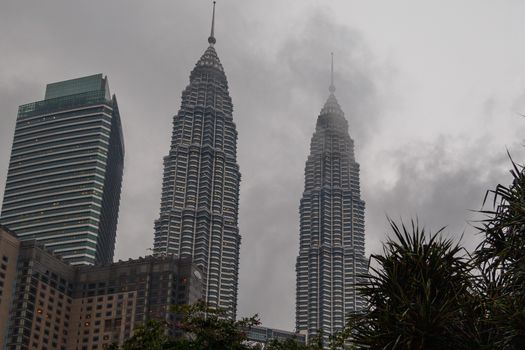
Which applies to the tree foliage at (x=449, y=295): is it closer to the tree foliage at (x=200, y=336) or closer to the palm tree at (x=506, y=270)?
the palm tree at (x=506, y=270)

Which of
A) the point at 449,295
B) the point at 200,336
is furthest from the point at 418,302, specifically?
the point at 200,336

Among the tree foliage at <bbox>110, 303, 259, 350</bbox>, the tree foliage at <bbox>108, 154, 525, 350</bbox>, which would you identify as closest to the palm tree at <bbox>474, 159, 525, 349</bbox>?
the tree foliage at <bbox>108, 154, 525, 350</bbox>

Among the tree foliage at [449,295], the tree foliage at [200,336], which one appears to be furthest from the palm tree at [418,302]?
the tree foliage at [200,336]

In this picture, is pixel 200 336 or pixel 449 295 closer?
pixel 449 295

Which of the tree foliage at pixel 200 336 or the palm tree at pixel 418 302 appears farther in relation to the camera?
the tree foliage at pixel 200 336

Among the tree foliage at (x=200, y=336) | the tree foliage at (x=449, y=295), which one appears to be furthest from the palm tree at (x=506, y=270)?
the tree foliage at (x=200, y=336)

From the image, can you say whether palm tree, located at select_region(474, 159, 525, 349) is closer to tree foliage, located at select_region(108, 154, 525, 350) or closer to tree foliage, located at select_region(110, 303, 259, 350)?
tree foliage, located at select_region(108, 154, 525, 350)

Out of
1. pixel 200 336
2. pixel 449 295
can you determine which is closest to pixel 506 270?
pixel 449 295

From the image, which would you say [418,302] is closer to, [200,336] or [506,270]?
[506,270]

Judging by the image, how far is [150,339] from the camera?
152 ft

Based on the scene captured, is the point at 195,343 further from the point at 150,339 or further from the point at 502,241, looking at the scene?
the point at 502,241

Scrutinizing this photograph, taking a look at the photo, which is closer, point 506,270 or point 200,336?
point 506,270

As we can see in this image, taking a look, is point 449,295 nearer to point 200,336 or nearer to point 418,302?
point 418,302

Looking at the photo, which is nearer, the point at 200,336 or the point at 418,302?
the point at 418,302
